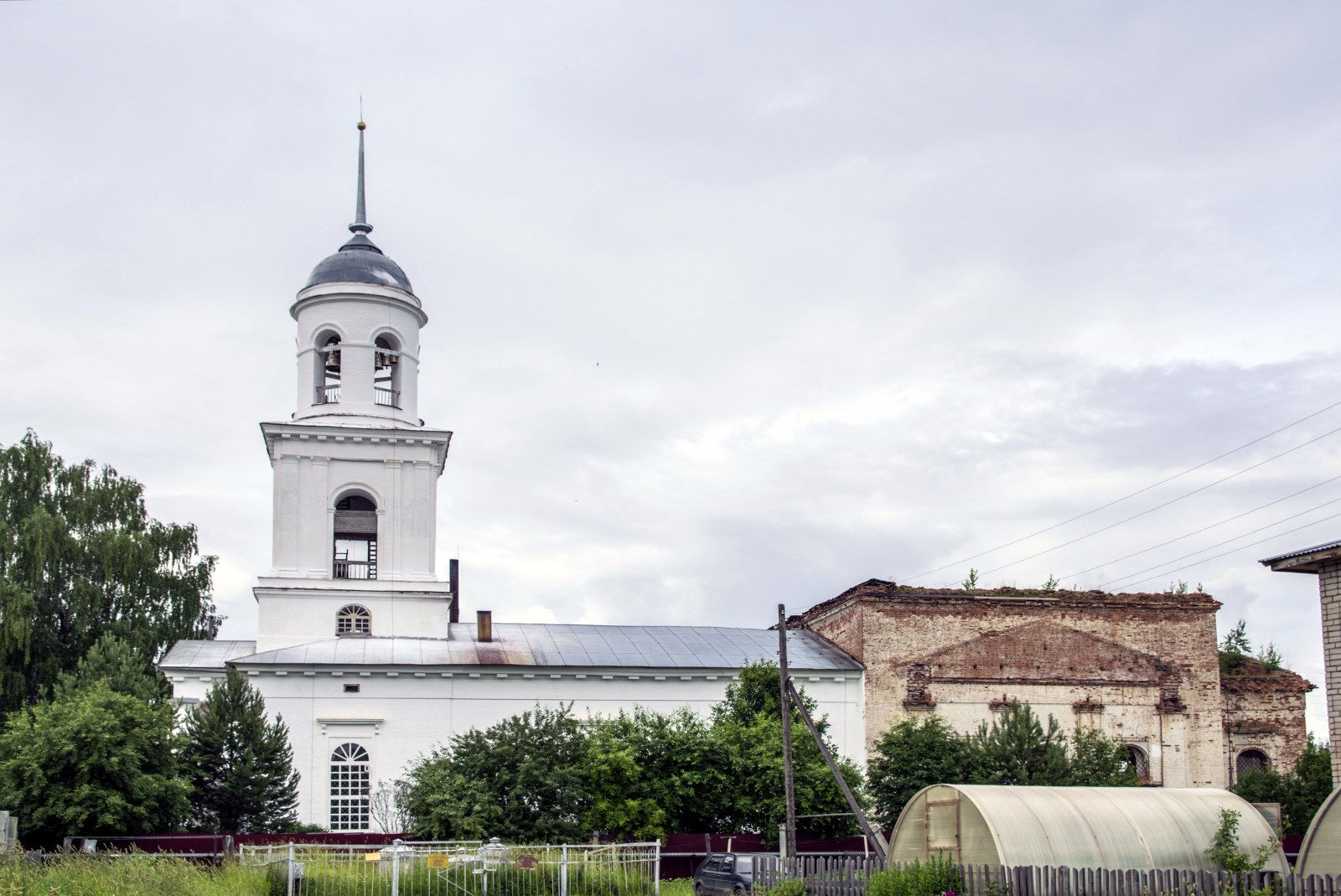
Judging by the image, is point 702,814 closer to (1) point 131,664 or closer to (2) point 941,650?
(2) point 941,650

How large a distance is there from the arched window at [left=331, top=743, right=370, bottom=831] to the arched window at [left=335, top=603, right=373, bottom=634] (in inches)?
149

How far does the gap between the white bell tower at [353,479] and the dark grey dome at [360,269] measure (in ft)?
0.17

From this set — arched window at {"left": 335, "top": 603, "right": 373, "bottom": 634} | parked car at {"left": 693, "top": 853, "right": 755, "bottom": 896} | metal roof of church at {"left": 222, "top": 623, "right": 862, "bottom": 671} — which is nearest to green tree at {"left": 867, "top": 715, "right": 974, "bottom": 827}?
metal roof of church at {"left": 222, "top": 623, "right": 862, "bottom": 671}

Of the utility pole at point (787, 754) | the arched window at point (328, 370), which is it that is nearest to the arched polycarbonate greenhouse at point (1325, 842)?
the utility pole at point (787, 754)

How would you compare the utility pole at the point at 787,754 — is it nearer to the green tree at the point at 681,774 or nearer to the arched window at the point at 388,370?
the green tree at the point at 681,774

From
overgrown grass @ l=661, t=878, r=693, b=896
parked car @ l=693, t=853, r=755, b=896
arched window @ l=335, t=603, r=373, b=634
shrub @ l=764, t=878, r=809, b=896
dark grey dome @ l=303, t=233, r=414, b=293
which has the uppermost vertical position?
dark grey dome @ l=303, t=233, r=414, b=293

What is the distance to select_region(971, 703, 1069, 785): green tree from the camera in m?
32.6

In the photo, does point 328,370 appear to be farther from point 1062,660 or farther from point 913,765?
point 1062,660

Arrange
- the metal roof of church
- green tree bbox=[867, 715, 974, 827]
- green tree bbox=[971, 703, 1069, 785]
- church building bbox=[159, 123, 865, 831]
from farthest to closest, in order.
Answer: the metal roof of church, church building bbox=[159, 123, 865, 831], green tree bbox=[867, 715, 974, 827], green tree bbox=[971, 703, 1069, 785]

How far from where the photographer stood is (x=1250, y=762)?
1542 inches

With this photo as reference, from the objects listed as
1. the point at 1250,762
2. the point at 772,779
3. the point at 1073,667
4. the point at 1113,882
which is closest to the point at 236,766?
the point at 772,779

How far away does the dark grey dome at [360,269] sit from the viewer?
38531 mm

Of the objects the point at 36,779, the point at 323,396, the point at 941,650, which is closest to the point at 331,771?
the point at 36,779

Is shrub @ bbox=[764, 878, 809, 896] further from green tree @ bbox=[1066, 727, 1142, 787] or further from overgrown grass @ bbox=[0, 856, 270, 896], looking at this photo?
green tree @ bbox=[1066, 727, 1142, 787]
